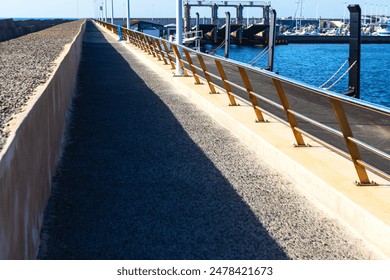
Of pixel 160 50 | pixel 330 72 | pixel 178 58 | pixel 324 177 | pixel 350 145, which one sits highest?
pixel 350 145

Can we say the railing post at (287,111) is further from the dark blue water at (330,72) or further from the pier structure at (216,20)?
the pier structure at (216,20)

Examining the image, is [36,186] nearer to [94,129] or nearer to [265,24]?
[94,129]

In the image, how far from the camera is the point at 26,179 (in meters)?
5.40

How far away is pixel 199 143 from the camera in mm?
10398

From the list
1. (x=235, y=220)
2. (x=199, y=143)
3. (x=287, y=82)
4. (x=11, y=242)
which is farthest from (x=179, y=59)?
(x=11, y=242)

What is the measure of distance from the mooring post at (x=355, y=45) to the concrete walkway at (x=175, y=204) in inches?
381

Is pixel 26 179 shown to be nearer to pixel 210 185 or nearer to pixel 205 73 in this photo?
pixel 210 185

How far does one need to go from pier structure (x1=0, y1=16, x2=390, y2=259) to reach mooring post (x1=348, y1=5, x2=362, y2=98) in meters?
9.59

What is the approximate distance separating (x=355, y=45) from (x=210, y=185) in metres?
13.8

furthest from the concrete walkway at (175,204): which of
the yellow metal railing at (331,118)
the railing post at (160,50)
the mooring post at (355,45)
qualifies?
the railing post at (160,50)

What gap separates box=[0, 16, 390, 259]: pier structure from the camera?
5.70 meters

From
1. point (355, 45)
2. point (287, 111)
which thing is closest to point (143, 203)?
point (287, 111)

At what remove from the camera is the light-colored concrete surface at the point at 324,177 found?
5.97 meters

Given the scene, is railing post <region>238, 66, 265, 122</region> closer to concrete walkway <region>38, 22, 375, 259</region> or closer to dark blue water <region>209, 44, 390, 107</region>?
concrete walkway <region>38, 22, 375, 259</region>
